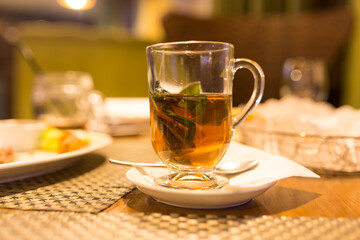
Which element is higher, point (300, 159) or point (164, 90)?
point (164, 90)

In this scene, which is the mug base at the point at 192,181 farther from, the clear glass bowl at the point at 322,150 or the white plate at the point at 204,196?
the clear glass bowl at the point at 322,150

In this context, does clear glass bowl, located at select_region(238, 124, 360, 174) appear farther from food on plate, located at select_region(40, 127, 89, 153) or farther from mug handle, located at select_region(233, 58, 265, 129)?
food on plate, located at select_region(40, 127, 89, 153)

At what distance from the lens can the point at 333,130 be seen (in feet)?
2.18

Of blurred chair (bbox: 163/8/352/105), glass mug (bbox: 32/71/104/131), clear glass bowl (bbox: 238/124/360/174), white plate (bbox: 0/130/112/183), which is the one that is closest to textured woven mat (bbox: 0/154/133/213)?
white plate (bbox: 0/130/112/183)

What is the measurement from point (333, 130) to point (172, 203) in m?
0.40

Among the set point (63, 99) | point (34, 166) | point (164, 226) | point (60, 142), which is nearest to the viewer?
point (164, 226)

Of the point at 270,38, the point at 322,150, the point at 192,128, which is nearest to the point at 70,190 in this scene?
the point at 192,128

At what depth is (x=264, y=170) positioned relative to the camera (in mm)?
534

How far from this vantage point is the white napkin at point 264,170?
469 mm

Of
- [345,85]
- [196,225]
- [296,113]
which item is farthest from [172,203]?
[345,85]

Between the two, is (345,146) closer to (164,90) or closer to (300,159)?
(300,159)

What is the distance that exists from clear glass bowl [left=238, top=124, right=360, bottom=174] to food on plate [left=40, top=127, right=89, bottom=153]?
42 centimetres

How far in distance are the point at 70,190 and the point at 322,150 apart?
44 cm

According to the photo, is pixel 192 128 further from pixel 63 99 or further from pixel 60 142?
pixel 63 99
